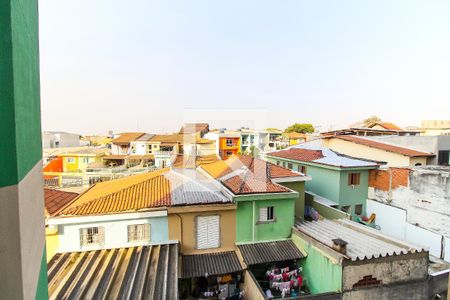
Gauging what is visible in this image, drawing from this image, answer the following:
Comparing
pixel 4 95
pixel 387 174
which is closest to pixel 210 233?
pixel 4 95

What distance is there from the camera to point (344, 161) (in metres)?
16.8

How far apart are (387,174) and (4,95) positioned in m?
19.0

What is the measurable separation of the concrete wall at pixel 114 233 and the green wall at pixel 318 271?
5.61 m

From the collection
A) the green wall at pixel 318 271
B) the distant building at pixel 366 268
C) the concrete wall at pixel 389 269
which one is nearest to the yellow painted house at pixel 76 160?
the green wall at pixel 318 271

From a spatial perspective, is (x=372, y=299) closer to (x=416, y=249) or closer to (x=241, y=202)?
(x=416, y=249)

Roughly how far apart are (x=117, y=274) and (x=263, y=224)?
5778mm

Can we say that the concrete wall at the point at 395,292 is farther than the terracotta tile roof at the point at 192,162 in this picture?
No

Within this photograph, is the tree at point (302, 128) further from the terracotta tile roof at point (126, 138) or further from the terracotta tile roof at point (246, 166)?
the terracotta tile roof at point (246, 166)

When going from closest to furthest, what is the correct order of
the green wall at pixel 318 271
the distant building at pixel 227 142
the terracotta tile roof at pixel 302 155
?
1. the green wall at pixel 318 271
2. the terracotta tile roof at pixel 302 155
3. the distant building at pixel 227 142

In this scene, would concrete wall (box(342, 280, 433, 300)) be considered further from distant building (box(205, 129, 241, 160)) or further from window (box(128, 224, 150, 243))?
distant building (box(205, 129, 241, 160))

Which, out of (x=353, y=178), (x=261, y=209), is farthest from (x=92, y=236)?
(x=353, y=178)

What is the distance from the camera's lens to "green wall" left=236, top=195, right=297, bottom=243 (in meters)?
9.96

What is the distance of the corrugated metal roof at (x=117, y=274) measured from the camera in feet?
21.6

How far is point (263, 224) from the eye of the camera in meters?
10.1
